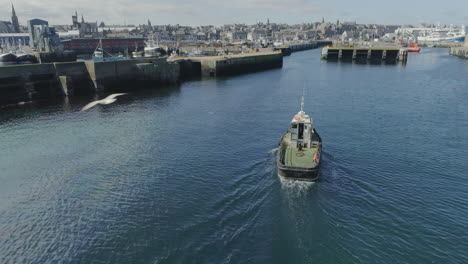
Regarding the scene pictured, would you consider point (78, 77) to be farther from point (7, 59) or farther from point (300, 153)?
point (300, 153)

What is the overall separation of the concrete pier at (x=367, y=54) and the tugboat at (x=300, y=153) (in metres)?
138

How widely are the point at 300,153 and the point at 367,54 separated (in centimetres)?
14932

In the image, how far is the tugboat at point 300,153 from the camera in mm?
29930

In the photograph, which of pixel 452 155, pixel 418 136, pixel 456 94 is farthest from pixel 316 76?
pixel 452 155

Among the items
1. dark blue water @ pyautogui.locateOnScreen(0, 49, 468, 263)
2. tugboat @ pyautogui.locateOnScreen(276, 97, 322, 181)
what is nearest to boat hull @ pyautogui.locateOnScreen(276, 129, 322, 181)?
tugboat @ pyautogui.locateOnScreen(276, 97, 322, 181)

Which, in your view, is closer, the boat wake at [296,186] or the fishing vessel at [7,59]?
the boat wake at [296,186]

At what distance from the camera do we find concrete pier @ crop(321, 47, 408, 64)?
154125 mm

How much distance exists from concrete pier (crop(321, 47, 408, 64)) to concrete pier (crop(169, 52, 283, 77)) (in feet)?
172

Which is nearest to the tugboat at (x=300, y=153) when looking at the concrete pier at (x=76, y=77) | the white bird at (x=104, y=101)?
the white bird at (x=104, y=101)

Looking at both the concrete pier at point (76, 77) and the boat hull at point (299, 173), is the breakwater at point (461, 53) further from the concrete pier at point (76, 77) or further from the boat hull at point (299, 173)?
the boat hull at point (299, 173)

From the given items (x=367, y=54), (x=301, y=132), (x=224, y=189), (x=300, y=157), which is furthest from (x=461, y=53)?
(x=224, y=189)

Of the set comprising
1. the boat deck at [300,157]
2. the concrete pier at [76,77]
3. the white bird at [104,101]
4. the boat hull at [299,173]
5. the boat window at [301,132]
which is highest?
the concrete pier at [76,77]

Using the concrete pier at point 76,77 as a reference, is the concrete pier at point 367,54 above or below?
above

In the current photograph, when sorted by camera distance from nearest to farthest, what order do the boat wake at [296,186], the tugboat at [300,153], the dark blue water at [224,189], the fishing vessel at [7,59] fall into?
the dark blue water at [224,189] → the boat wake at [296,186] → the tugboat at [300,153] → the fishing vessel at [7,59]
